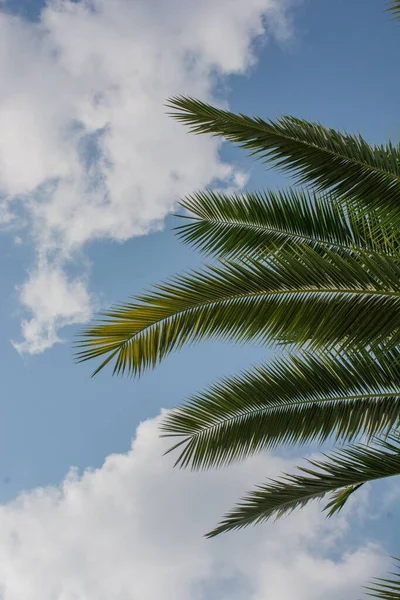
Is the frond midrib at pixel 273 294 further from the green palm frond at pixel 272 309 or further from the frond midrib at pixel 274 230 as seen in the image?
the frond midrib at pixel 274 230

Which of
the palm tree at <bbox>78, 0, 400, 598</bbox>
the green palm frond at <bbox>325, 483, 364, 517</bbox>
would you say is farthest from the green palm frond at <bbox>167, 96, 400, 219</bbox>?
the green palm frond at <bbox>325, 483, 364, 517</bbox>

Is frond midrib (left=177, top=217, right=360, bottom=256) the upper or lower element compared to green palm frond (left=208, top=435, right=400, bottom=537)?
upper

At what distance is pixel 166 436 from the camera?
5859 millimetres

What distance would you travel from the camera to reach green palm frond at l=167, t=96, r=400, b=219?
16.0 ft

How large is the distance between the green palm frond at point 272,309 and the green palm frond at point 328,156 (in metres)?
Result: 0.69

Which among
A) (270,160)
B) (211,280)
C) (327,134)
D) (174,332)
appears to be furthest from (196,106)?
(174,332)

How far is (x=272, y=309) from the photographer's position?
458 cm

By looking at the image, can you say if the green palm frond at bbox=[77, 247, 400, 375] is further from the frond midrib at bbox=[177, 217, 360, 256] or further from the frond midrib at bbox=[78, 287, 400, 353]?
the frond midrib at bbox=[177, 217, 360, 256]

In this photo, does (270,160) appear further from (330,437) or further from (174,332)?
(330,437)

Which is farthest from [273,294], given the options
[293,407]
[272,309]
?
[293,407]

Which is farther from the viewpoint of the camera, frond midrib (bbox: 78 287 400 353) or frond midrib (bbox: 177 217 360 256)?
frond midrib (bbox: 177 217 360 256)

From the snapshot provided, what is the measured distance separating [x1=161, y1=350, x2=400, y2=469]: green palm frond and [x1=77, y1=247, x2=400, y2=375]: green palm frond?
1.01 m

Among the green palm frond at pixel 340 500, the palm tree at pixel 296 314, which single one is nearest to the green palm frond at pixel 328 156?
the palm tree at pixel 296 314

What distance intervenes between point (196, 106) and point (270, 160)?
74 centimetres
